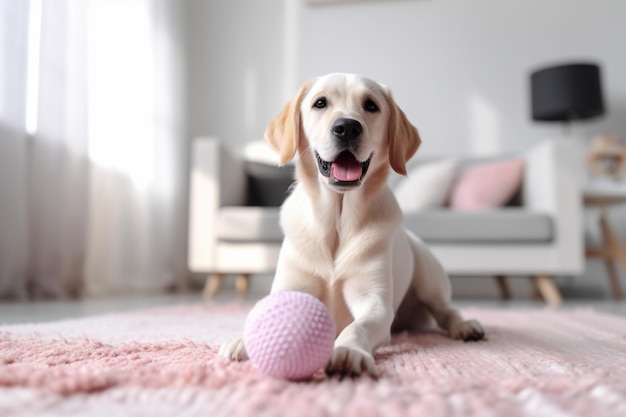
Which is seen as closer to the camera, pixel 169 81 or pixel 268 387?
pixel 268 387

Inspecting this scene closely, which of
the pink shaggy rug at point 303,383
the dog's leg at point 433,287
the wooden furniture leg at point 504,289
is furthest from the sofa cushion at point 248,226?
the wooden furniture leg at point 504,289

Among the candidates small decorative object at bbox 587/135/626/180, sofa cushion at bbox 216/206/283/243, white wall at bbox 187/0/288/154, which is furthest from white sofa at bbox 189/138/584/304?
white wall at bbox 187/0/288/154

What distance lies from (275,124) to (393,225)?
0.44m

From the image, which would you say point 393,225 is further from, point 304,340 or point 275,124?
point 304,340

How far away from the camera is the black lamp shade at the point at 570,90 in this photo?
Result: 12.9ft

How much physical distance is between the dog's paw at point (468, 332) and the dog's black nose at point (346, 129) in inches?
24.3

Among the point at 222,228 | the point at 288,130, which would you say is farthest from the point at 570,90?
the point at 288,130

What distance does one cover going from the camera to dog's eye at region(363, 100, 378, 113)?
1357mm

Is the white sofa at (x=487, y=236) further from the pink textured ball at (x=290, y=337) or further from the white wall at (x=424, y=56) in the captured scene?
the pink textured ball at (x=290, y=337)

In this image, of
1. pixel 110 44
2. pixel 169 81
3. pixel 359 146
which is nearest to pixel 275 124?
pixel 359 146

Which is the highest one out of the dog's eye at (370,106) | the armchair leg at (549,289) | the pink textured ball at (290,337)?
the dog's eye at (370,106)

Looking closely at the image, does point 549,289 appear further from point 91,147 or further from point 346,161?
point 91,147

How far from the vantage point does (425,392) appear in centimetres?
75

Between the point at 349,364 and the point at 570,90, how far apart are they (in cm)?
377
